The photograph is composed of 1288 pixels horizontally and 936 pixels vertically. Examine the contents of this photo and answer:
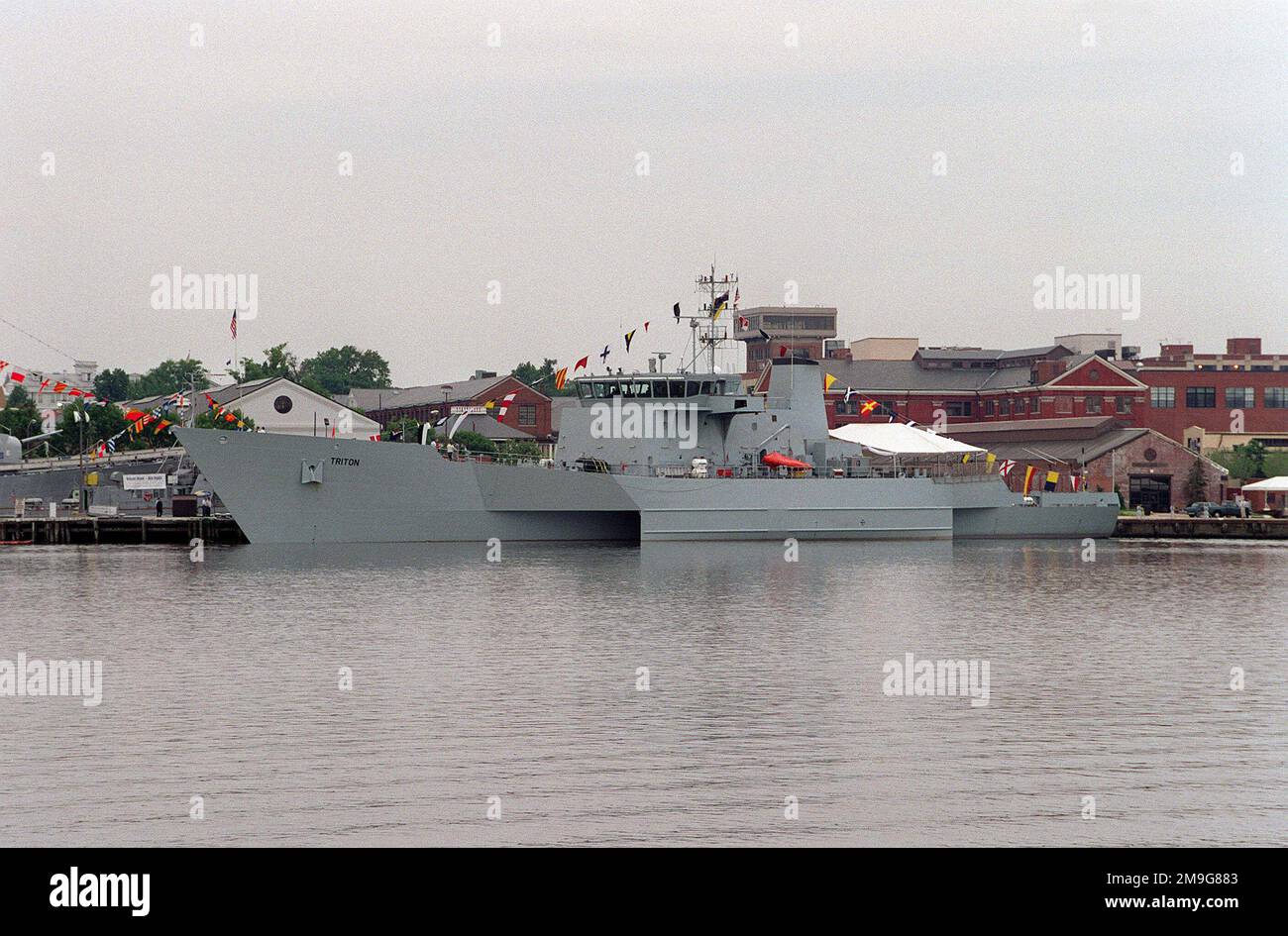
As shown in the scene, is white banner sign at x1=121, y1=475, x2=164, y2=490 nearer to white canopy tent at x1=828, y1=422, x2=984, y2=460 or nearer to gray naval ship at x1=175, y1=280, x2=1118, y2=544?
gray naval ship at x1=175, y1=280, x2=1118, y2=544

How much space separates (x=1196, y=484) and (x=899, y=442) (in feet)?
66.4

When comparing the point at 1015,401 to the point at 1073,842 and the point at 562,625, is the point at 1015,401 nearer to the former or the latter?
the point at 562,625

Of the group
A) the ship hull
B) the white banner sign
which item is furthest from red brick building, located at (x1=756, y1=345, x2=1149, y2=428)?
the white banner sign

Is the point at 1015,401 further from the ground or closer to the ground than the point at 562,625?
further from the ground

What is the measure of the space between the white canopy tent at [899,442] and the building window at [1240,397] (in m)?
27.9

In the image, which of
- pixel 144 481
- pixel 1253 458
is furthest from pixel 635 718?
pixel 1253 458

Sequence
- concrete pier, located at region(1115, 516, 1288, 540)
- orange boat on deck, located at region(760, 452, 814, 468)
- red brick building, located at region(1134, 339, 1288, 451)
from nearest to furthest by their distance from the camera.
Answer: orange boat on deck, located at region(760, 452, 814, 468) < concrete pier, located at region(1115, 516, 1288, 540) < red brick building, located at region(1134, 339, 1288, 451)

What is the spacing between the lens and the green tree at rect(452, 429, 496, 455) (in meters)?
77.6

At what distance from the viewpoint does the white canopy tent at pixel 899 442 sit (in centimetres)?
5803

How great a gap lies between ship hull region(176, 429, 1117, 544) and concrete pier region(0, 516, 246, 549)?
731 cm

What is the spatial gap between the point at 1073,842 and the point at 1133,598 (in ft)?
71.7

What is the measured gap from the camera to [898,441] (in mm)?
60344
